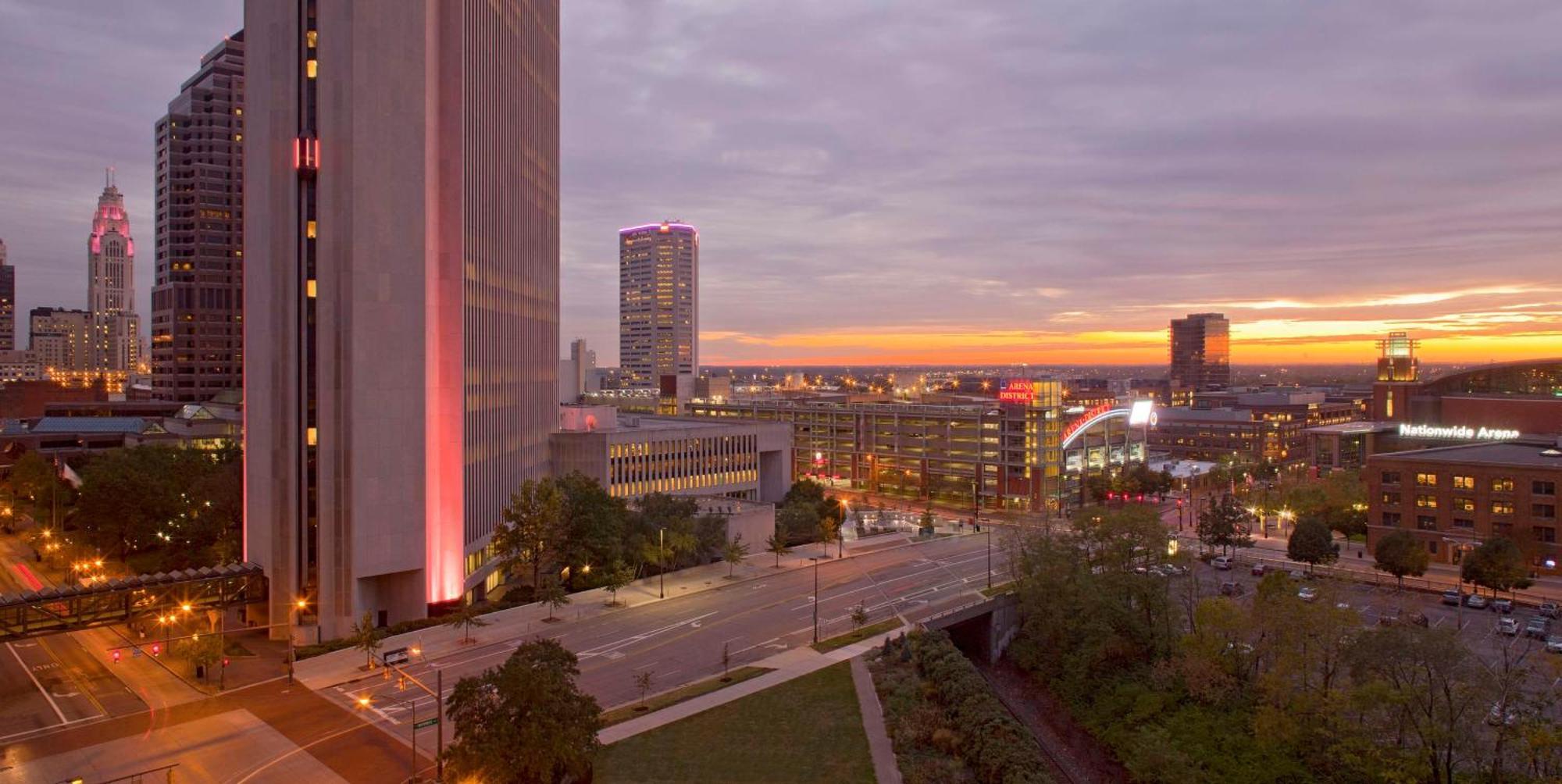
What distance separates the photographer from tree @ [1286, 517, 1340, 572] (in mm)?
93750

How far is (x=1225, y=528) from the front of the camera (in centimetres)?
10144

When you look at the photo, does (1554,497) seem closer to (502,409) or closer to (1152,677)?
(1152,677)

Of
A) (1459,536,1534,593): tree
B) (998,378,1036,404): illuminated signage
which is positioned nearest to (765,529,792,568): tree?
(1459,536,1534,593): tree

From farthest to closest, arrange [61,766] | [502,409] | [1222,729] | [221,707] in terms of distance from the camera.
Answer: [502,409]
[1222,729]
[221,707]
[61,766]

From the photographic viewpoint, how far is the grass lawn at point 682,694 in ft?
162

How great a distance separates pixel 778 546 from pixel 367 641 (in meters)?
43.4

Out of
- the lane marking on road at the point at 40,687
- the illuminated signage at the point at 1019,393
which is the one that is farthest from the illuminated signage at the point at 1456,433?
the lane marking on road at the point at 40,687

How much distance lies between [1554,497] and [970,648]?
230 ft

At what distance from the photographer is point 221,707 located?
50.5 metres

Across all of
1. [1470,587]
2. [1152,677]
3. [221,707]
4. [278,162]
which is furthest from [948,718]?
[1470,587]

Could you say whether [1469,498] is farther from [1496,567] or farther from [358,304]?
[358,304]

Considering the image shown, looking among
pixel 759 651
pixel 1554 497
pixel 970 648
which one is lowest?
pixel 970 648

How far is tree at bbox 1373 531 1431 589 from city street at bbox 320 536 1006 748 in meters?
38.7

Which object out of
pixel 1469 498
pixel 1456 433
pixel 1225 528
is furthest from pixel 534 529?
pixel 1456 433
